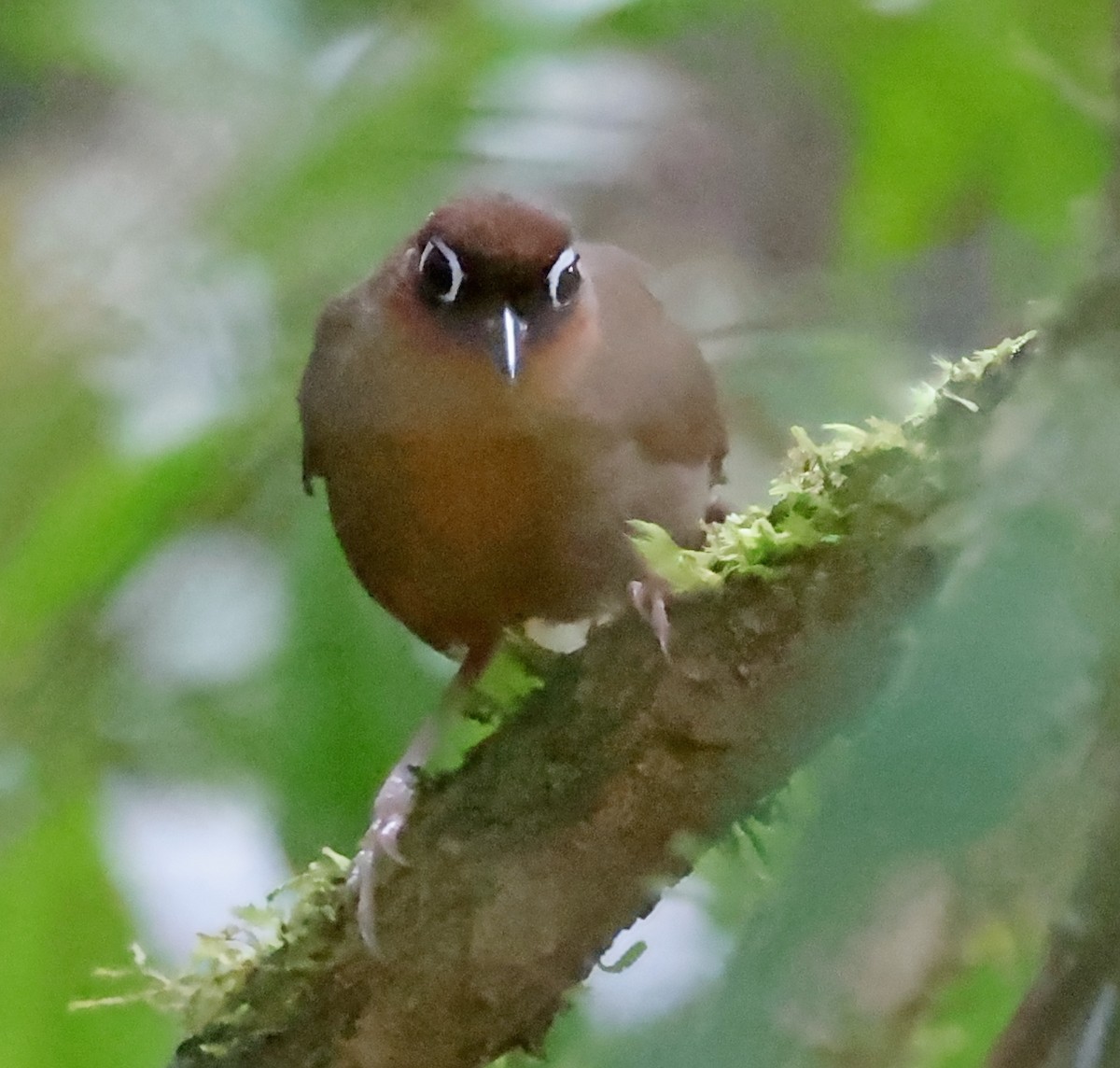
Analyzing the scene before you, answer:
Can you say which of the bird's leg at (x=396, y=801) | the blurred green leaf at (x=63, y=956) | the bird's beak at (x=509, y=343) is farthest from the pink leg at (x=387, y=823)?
the bird's beak at (x=509, y=343)

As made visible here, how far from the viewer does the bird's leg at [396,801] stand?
1.13m

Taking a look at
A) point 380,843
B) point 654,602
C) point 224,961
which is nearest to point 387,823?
point 380,843

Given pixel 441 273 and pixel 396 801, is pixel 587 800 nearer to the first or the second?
pixel 396 801

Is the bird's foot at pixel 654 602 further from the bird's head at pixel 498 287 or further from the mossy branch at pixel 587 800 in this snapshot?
the bird's head at pixel 498 287

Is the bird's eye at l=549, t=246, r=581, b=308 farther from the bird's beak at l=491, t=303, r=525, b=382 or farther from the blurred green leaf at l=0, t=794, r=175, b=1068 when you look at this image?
the blurred green leaf at l=0, t=794, r=175, b=1068

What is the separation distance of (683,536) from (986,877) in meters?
0.89

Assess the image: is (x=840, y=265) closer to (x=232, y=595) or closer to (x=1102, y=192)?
(x=1102, y=192)

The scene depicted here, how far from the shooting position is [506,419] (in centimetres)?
129

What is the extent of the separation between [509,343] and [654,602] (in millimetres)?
368

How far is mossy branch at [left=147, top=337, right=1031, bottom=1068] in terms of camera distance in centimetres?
76

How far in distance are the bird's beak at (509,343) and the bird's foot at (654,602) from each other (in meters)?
0.29

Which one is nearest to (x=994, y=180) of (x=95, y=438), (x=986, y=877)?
(x=986, y=877)

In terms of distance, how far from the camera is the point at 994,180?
0.75 meters

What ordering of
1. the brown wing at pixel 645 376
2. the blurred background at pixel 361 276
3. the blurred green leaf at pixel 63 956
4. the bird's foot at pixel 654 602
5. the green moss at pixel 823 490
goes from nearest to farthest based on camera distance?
the blurred background at pixel 361 276
the green moss at pixel 823 490
the bird's foot at pixel 654 602
the brown wing at pixel 645 376
the blurred green leaf at pixel 63 956
